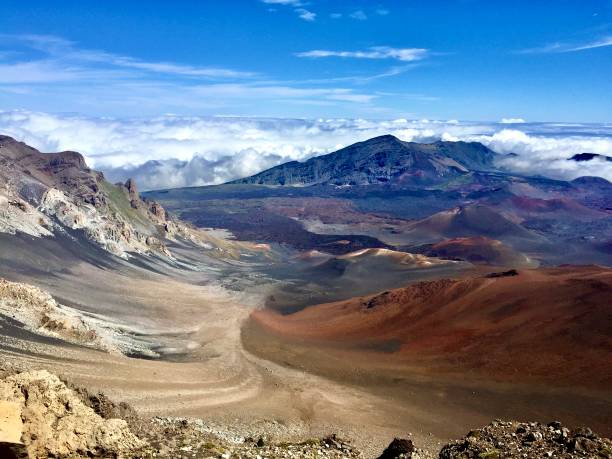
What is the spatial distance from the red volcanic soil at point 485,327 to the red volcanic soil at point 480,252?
74369 millimetres

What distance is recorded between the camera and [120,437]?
19.9m

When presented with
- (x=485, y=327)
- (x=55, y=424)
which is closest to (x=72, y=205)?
(x=485, y=327)

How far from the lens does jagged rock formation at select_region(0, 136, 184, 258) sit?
334ft

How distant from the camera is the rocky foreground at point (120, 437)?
699 inches

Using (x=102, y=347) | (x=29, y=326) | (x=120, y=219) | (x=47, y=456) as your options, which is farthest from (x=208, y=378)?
(x=120, y=219)

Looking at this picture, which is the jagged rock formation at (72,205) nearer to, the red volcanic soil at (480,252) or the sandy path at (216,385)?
the sandy path at (216,385)

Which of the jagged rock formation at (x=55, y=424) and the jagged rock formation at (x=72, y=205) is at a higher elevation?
the jagged rock formation at (x=72, y=205)

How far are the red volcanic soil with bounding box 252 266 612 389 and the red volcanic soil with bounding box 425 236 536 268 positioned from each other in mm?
74369

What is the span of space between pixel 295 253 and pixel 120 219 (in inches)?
2994

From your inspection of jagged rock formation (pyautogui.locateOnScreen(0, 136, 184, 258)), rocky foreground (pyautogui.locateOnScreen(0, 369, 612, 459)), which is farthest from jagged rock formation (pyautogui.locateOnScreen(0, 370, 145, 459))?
jagged rock formation (pyautogui.locateOnScreen(0, 136, 184, 258))

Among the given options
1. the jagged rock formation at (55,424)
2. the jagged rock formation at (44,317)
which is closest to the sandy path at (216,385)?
the jagged rock formation at (44,317)

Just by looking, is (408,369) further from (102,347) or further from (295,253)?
(295,253)

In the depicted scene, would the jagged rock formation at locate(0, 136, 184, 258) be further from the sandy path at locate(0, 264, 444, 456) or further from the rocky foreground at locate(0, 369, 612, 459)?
the rocky foreground at locate(0, 369, 612, 459)

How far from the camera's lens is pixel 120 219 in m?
135
